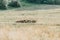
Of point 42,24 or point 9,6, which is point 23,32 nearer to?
point 42,24

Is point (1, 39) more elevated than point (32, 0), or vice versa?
point (1, 39)

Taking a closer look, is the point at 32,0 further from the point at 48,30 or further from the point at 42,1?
the point at 48,30

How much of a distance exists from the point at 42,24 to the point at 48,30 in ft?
1.34

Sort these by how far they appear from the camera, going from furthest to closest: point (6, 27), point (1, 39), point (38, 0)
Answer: point (38, 0) → point (6, 27) → point (1, 39)

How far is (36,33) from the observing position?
2.60m

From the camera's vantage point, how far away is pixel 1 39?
7.70 ft

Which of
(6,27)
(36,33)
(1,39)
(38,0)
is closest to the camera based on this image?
(1,39)

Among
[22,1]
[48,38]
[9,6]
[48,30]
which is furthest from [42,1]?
[48,38]

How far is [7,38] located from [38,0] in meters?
3.79

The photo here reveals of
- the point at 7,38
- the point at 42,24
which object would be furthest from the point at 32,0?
the point at 7,38

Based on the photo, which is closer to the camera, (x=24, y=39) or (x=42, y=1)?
(x=24, y=39)

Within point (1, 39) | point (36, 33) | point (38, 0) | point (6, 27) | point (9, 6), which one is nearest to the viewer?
point (1, 39)

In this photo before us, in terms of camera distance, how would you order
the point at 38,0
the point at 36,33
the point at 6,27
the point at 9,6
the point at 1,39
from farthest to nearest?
the point at 38,0
the point at 9,6
the point at 6,27
the point at 36,33
the point at 1,39

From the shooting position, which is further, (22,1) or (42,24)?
(22,1)
